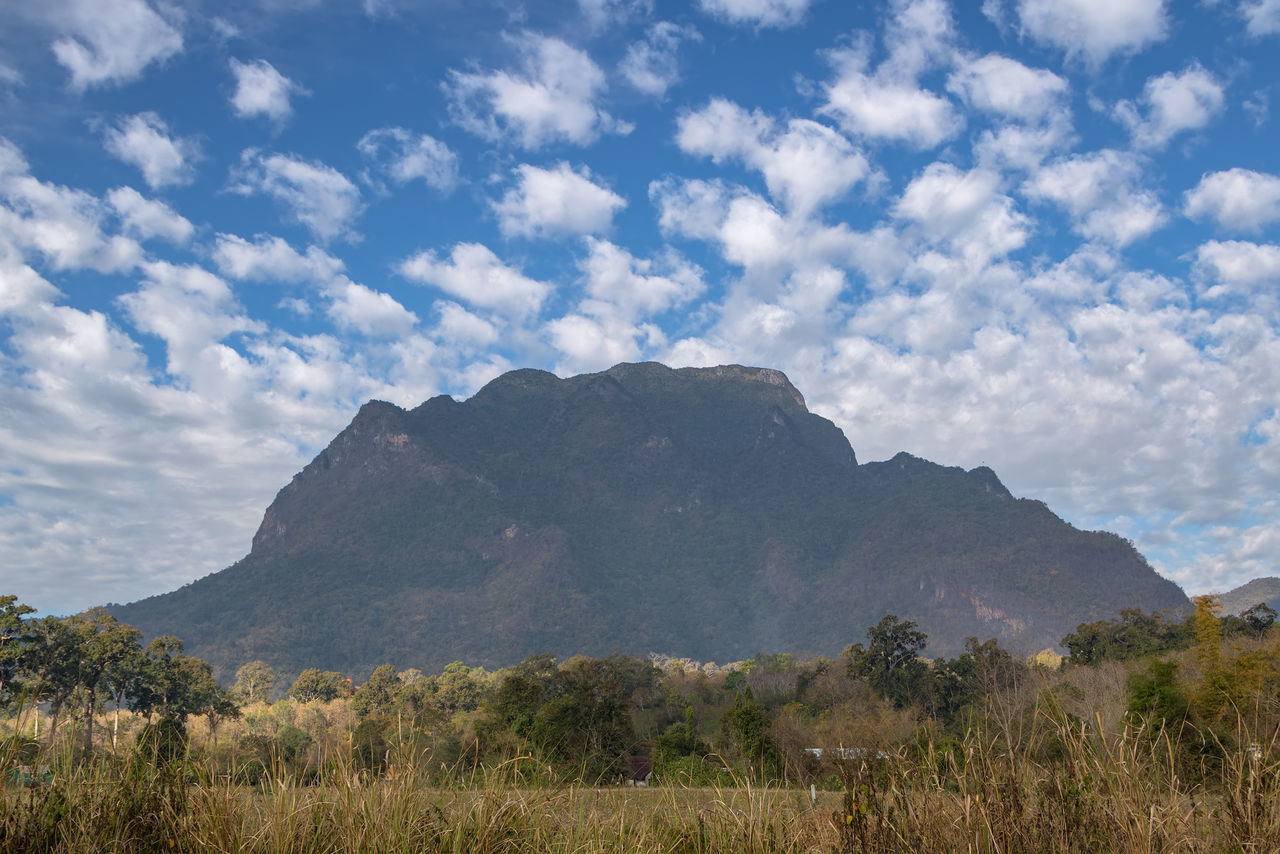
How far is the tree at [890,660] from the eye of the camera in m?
56.7

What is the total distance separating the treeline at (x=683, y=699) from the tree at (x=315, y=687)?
201 mm

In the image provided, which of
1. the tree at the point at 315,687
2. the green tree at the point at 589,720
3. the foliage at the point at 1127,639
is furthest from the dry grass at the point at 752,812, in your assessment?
the tree at the point at 315,687

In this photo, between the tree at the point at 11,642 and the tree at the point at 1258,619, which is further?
the tree at the point at 1258,619

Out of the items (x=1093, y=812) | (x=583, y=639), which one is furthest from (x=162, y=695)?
(x=583, y=639)

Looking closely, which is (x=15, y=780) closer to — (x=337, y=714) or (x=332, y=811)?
(x=332, y=811)

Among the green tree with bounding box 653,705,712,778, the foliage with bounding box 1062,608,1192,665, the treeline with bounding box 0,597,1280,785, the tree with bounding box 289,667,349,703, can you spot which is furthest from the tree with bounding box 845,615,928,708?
the tree with bounding box 289,667,349,703

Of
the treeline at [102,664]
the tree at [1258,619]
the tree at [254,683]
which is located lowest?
the tree at [254,683]

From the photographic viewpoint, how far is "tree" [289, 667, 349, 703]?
303 feet

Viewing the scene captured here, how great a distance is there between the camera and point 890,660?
5841cm

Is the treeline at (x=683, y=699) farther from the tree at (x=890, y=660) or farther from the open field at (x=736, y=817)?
the open field at (x=736, y=817)

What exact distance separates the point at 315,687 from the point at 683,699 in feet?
149

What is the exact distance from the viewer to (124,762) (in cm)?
523

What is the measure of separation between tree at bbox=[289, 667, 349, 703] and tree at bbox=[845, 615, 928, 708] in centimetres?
6098

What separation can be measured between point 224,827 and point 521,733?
82.7 ft
